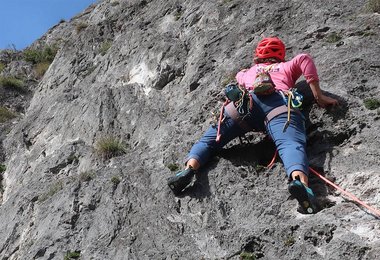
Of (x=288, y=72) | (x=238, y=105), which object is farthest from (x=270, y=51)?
(x=238, y=105)

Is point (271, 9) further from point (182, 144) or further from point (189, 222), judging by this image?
point (189, 222)

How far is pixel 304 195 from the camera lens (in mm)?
5547

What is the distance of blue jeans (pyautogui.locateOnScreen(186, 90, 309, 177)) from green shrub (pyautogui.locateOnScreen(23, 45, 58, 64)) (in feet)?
41.1

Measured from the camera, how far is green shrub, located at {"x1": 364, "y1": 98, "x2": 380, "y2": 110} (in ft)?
21.5

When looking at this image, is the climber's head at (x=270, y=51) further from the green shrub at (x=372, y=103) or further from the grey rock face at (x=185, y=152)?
the green shrub at (x=372, y=103)

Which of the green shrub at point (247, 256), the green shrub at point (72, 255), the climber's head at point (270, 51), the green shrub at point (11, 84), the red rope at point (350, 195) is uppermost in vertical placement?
the green shrub at point (11, 84)

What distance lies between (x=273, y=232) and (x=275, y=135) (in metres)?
1.29

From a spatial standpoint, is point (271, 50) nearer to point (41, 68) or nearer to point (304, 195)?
point (304, 195)

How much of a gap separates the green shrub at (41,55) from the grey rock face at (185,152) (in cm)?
585

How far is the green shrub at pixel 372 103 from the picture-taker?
21.5ft

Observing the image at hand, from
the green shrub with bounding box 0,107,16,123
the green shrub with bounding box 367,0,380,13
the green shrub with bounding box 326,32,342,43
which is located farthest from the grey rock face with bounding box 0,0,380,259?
Answer: the green shrub with bounding box 0,107,16,123

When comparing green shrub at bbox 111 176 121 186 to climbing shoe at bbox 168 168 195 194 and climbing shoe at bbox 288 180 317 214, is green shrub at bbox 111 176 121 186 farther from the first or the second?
climbing shoe at bbox 288 180 317 214

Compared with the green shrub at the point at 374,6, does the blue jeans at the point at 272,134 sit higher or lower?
→ higher

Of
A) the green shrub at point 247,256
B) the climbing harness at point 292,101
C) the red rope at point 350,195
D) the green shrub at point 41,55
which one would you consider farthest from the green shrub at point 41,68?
the green shrub at point 247,256
